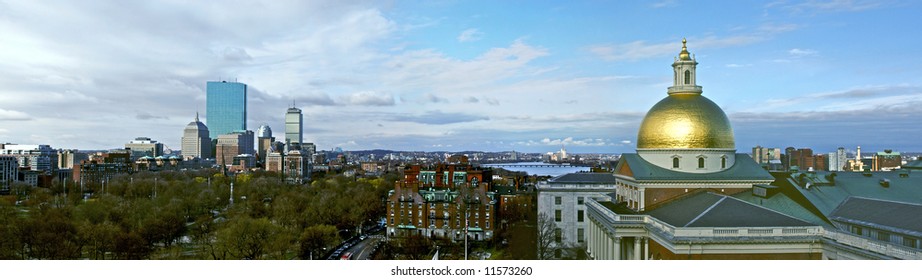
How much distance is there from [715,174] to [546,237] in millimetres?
5352

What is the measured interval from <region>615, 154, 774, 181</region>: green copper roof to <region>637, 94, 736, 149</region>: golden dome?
44cm

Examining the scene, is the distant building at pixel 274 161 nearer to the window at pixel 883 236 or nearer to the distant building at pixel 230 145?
the distant building at pixel 230 145

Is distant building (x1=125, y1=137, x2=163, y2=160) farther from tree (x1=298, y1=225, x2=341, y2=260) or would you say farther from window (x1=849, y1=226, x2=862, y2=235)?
window (x1=849, y1=226, x2=862, y2=235)

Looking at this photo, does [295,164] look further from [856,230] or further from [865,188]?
[856,230]

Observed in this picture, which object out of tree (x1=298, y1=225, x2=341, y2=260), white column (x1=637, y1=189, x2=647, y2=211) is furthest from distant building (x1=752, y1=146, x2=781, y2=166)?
tree (x1=298, y1=225, x2=341, y2=260)

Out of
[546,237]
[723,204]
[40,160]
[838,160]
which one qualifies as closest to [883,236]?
[723,204]

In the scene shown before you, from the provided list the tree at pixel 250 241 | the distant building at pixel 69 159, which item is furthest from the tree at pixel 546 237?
the distant building at pixel 69 159

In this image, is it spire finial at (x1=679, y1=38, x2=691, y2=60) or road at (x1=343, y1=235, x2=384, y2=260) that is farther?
road at (x1=343, y1=235, x2=384, y2=260)

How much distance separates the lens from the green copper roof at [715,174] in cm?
1291

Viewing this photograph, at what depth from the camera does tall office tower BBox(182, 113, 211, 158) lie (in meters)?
22.9

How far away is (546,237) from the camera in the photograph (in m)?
17.1

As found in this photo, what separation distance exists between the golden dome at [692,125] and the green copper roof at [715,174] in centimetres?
44

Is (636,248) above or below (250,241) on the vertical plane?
above

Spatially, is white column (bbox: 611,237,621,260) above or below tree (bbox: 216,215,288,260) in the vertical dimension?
above
